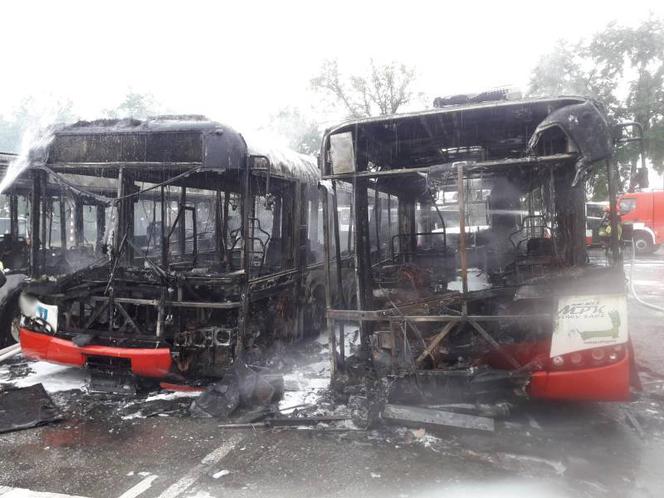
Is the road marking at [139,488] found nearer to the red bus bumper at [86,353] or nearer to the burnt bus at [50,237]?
the red bus bumper at [86,353]

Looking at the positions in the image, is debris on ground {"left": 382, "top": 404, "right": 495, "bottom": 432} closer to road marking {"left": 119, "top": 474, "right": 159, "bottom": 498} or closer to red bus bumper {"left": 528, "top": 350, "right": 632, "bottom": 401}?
red bus bumper {"left": 528, "top": 350, "right": 632, "bottom": 401}

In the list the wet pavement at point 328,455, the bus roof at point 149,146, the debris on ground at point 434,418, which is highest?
the bus roof at point 149,146

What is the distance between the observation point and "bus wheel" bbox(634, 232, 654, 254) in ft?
69.9

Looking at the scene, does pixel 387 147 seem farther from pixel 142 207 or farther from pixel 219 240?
pixel 142 207

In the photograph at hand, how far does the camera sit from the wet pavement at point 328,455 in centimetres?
336

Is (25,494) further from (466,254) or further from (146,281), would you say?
(466,254)

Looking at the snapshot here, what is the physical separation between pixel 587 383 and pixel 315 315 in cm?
438

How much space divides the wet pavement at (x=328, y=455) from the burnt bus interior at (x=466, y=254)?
2.11ft

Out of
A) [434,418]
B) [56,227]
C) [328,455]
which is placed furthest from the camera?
[56,227]

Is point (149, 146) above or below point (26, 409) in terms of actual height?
above

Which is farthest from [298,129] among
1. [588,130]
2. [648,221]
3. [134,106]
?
[588,130]

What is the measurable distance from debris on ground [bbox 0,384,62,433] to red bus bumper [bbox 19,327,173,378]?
392 millimetres

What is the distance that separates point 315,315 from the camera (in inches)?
303

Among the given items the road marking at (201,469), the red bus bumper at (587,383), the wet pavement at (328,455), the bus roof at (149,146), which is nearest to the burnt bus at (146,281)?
the bus roof at (149,146)
